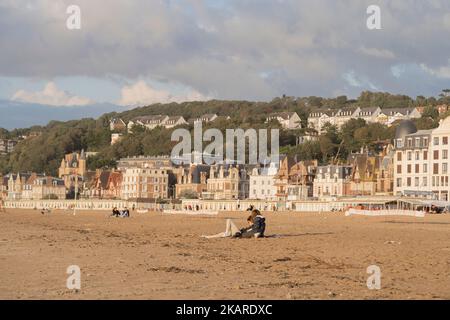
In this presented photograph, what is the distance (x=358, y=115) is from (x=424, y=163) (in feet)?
289

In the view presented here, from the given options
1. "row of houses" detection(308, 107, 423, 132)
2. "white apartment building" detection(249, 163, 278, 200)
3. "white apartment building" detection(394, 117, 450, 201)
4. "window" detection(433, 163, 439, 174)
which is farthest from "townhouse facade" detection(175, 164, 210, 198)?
"row of houses" detection(308, 107, 423, 132)

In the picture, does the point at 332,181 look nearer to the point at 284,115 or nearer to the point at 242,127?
the point at 242,127

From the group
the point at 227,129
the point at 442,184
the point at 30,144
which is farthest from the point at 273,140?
the point at 30,144

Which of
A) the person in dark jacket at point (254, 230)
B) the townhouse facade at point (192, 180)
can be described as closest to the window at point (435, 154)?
the townhouse facade at point (192, 180)

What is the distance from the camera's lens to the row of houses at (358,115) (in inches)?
5842

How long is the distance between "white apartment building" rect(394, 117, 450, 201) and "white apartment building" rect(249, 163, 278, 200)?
2368 cm

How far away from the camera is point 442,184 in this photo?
2931 inches

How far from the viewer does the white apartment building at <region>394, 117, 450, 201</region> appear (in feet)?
244

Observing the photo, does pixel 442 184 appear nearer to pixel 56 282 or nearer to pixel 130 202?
pixel 130 202

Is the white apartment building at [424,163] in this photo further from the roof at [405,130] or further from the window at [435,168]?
the roof at [405,130]

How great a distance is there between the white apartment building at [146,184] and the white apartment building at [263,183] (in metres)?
15.9
